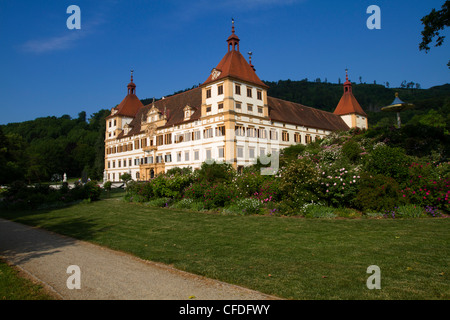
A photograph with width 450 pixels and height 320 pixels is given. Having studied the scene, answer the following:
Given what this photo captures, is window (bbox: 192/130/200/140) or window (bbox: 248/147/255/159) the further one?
window (bbox: 192/130/200/140)

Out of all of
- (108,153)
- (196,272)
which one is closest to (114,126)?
(108,153)

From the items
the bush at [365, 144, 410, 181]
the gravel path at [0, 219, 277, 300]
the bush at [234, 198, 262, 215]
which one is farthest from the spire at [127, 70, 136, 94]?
the gravel path at [0, 219, 277, 300]

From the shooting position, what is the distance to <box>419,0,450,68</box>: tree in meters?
13.8

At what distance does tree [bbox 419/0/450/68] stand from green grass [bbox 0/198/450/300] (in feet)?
29.9

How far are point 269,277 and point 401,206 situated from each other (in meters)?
8.71

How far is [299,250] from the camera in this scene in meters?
7.07

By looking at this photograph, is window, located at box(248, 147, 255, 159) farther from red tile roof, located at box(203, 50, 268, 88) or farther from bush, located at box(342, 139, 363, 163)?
bush, located at box(342, 139, 363, 163)

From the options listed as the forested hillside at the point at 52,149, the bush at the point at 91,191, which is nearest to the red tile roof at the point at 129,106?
the forested hillside at the point at 52,149

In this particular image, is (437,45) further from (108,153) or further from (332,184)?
(108,153)

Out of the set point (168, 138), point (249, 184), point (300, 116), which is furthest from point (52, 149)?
point (249, 184)

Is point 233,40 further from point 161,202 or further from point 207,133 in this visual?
point 161,202

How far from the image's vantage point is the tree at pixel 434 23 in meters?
13.8

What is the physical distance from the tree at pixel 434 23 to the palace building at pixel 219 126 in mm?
20845

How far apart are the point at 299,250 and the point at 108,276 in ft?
13.7
